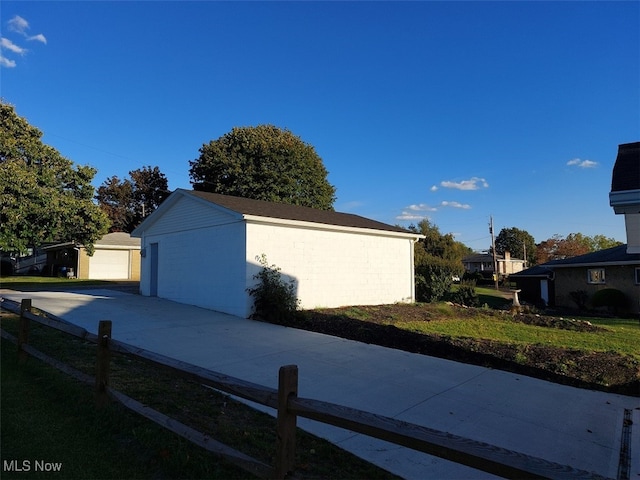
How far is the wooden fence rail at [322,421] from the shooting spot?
2008 millimetres

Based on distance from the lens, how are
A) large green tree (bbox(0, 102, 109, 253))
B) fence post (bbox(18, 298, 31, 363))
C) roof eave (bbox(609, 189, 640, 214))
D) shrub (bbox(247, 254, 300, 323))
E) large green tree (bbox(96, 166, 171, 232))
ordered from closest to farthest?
roof eave (bbox(609, 189, 640, 214)) → fence post (bbox(18, 298, 31, 363)) → shrub (bbox(247, 254, 300, 323)) → large green tree (bbox(0, 102, 109, 253)) → large green tree (bbox(96, 166, 171, 232))

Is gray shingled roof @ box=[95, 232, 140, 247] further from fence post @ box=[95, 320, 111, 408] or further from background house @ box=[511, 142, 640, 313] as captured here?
background house @ box=[511, 142, 640, 313]

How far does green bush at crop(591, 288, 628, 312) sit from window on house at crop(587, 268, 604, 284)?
5.07 ft

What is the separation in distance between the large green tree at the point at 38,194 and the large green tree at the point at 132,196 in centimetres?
2098

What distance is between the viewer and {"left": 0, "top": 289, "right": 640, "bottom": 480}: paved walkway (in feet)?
15.1

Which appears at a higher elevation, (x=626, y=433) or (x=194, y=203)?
(x=194, y=203)

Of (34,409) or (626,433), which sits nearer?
(34,409)

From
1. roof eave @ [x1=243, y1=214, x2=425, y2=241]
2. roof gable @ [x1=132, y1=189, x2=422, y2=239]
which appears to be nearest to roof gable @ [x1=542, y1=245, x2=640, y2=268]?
roof eave @ [x1=243, y1=214, x2=425, y2=241]

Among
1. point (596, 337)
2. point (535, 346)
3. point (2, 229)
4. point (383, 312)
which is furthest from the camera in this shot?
point (2, 229)

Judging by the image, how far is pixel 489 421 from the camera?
215 inches

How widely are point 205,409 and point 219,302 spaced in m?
8.93

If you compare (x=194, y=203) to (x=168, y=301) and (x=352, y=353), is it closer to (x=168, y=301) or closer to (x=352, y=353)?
(x=168, y=301)

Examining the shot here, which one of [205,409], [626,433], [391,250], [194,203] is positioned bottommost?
[626,433]

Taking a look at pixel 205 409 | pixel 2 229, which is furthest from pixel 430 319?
pixel 2 229
